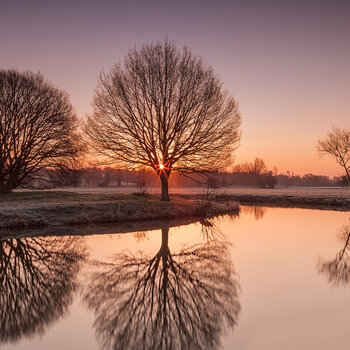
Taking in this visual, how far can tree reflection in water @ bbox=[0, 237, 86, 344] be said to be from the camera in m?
6.14

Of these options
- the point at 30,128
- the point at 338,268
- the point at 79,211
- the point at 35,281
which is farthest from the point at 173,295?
the point at 30,128

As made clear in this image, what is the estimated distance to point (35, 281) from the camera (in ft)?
29.1

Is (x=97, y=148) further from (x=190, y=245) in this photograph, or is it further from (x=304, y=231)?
(x=304, y=231)

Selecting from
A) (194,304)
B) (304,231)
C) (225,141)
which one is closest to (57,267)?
(194,304)

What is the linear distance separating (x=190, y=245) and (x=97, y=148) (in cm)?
1488

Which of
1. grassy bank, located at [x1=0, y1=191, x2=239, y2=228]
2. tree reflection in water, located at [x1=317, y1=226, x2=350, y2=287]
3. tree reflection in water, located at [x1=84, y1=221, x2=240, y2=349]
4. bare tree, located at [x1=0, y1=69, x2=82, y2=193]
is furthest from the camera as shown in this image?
bare tree, located at [x1=0, y1=69, x2=82, y2=193]

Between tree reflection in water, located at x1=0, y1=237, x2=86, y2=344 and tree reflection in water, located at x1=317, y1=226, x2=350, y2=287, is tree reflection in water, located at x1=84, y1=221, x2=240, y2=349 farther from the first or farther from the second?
tree reflection in water, located at x1=317, y1=226, x2=350, y2=287

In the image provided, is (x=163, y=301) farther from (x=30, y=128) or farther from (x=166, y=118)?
(x=30, y=128)

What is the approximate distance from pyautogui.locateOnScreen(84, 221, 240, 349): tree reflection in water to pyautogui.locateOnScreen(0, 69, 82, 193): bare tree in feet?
77.4

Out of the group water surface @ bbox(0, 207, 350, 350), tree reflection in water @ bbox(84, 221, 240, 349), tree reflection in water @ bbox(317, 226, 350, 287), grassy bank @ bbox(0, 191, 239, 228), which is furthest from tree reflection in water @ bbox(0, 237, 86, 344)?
tree reflection in water @ bbox(317, 226, 350, 287)

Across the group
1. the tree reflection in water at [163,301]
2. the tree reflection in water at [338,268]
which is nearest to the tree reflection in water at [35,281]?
the tree reflection in water at [163,301]

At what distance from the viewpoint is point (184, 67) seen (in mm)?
24469

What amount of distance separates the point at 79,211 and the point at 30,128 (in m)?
14.4

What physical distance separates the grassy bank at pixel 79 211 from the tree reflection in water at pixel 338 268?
1389 centimetres
